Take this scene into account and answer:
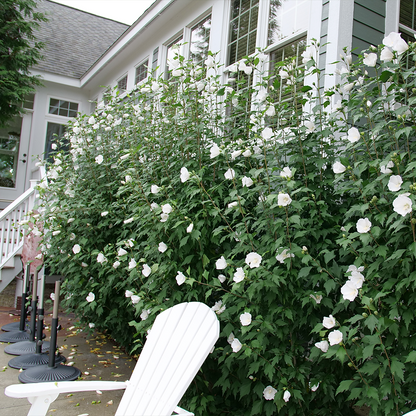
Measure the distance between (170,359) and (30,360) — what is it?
2211mm

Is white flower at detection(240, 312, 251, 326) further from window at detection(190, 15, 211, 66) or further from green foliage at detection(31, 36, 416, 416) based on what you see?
window at detection(190, 15, 211, 66)

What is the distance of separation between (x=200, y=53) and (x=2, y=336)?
14.8 ft

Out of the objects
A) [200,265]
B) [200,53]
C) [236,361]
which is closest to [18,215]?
[200,53]

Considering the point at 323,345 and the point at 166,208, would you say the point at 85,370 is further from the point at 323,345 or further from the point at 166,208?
the point at 323,345

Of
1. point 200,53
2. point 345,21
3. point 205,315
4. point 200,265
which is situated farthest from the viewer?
point 200,53

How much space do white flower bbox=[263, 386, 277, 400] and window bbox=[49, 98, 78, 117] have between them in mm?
9520

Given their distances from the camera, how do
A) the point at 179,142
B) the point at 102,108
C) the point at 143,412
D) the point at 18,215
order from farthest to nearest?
the point at 18,215 → the point at 102,108 → the point at 179,142 → the point at 143,412

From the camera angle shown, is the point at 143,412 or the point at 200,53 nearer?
the point at 143,412

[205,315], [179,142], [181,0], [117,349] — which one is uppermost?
[181,0]

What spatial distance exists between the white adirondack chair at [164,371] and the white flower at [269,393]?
0.62m

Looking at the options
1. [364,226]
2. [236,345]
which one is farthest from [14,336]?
[364,226]

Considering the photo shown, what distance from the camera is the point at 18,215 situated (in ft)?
19.5

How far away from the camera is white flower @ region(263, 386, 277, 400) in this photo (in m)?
2.08

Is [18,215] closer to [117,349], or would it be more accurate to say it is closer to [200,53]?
[117,349]
